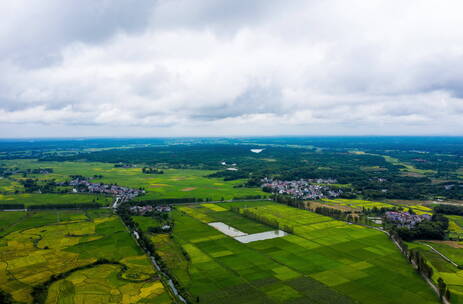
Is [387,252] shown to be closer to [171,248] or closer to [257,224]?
[257,224]

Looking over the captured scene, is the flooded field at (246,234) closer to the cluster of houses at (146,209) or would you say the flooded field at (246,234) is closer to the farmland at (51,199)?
the cluster of houses at (146,209)

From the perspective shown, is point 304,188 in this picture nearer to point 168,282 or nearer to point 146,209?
point 146,209

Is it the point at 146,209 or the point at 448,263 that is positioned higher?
the point at 146,209

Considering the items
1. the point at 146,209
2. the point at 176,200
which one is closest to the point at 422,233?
the point at 146,209

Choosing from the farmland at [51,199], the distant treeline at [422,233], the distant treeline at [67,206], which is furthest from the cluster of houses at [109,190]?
the distant treeline at [422,233]

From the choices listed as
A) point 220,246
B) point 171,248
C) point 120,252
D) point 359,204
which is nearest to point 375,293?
point 220,246

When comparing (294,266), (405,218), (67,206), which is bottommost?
(294,266)

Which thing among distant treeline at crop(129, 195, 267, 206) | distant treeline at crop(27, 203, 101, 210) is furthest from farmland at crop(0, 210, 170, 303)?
distant treeline at crop(129, 195, 267, 206)
